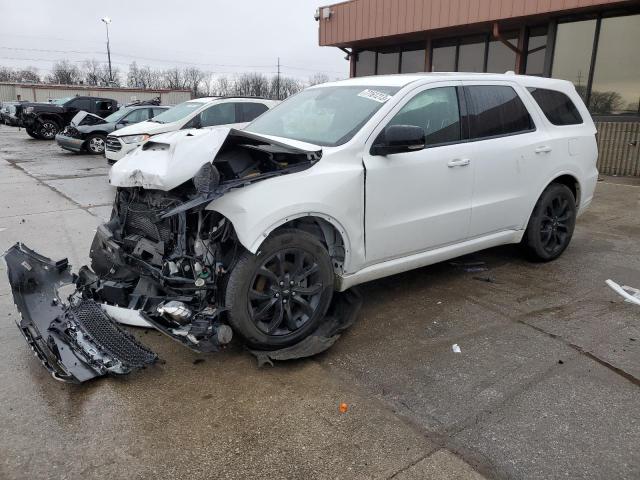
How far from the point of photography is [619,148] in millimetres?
11477

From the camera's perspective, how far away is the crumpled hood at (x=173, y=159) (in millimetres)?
3182

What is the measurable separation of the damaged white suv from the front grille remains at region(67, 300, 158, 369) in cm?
3

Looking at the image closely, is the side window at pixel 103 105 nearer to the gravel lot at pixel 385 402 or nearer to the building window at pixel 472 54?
the building window at pixel 472 54

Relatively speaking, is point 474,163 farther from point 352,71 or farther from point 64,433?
point 352,71

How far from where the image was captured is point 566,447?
8.57 feet

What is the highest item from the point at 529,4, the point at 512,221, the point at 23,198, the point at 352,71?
the point at 529,4

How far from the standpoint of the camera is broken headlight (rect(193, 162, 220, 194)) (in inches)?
124

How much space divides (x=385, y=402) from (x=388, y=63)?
619 inches

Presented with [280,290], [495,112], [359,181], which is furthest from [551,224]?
[280,290]

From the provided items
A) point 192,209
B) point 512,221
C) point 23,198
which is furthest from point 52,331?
point 23,198

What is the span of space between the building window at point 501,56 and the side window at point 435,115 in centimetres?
1033

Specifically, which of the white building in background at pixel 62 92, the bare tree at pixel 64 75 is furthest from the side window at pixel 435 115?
the bare tree at pixel 64 75

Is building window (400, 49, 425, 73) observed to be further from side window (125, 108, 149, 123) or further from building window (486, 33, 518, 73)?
side window (125, 108, 149, 123)

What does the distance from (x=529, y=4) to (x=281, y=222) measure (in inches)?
439
